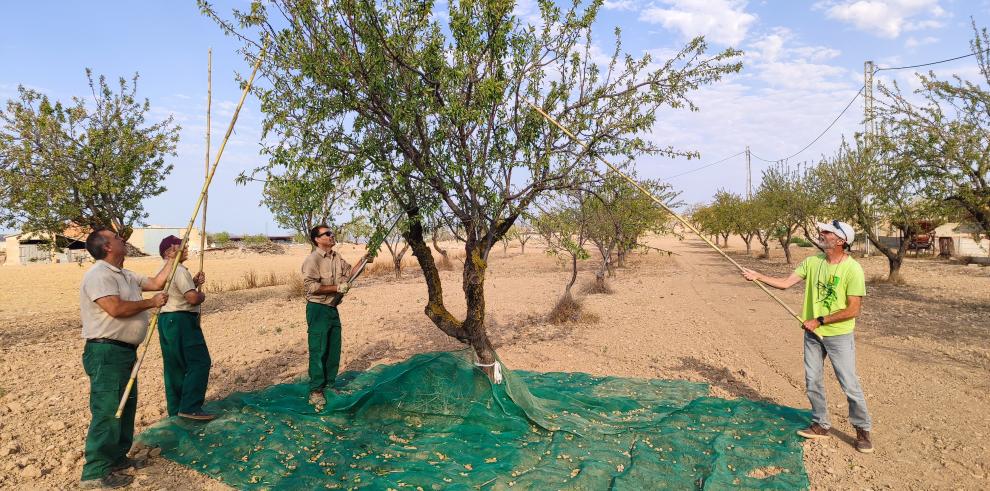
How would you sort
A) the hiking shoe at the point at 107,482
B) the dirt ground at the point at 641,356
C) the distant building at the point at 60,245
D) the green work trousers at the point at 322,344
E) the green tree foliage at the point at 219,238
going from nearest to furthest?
the hiking shoe at the point at 107,482
the dirt ground at the point at 641,356
the green work trousers at the point at 322,344
the distant building at the point at 60,245
the green tree foliage at the point at 219,238

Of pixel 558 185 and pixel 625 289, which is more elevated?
pixel 558 185

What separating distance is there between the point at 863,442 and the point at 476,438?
342 centimetres

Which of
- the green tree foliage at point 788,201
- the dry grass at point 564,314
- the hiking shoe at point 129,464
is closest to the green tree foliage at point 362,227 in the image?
the hiking shoe at point 129,464

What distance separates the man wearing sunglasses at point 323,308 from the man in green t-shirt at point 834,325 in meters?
4.72

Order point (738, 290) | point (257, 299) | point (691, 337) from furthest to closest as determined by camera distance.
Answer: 1. point (738, 290)
2. point (257, 299)
3. point (691, 337)

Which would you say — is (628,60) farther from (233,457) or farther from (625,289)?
(625,289)

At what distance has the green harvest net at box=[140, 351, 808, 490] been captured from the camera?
4156mm

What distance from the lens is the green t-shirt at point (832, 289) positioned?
4.98 meters

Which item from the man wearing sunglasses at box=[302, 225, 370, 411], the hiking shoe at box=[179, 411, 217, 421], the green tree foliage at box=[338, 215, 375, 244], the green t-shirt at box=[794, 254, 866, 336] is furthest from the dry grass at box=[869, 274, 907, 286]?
the hiking shoe at box=[179, 411, 217, 421]

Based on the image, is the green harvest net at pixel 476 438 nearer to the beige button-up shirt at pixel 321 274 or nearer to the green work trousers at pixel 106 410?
the green work trousers at pixel 106 410

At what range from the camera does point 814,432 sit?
5.02 m

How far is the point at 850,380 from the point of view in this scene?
4.92m

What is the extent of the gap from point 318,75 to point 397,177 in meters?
1.10

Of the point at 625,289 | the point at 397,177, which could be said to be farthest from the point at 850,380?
the point at 625,289
